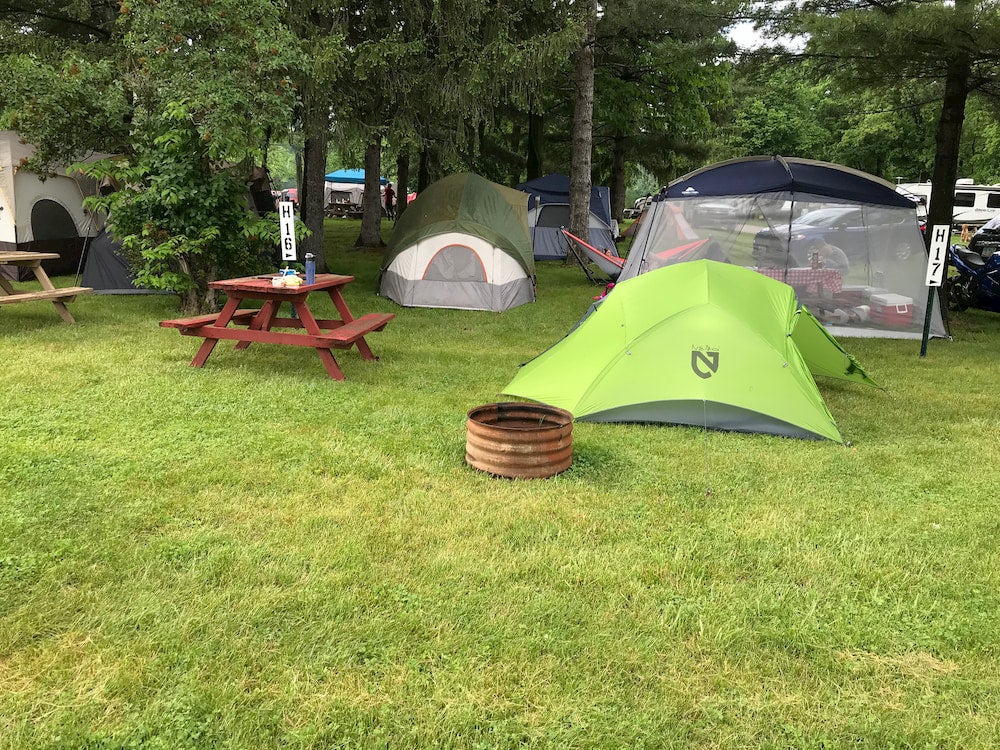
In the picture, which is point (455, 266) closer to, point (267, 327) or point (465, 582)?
point (267, 327)

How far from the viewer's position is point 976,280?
34.3 ft

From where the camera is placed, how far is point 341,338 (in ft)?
18.7

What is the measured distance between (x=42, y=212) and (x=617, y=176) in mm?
15174

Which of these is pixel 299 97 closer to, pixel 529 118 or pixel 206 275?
pixel 206 275

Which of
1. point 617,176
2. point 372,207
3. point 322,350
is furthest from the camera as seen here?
point 617,176

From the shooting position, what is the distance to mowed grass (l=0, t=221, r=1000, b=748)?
2.18 meters

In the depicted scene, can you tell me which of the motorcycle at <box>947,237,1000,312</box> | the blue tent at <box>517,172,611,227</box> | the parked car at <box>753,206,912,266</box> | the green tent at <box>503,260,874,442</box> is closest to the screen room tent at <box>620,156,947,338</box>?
the parked car at <box>753,206,912,266</box>

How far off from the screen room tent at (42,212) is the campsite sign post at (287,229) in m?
5.10

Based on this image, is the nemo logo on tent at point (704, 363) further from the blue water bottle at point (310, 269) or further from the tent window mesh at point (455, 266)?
the tent window mesh at point (455, 266)

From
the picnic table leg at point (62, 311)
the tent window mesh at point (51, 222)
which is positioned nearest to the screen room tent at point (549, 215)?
the tent window mesh at point (51, 222)

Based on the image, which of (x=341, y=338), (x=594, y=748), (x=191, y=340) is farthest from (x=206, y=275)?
(x=594, y=748)

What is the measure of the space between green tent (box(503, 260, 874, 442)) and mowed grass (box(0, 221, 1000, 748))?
0.61ft

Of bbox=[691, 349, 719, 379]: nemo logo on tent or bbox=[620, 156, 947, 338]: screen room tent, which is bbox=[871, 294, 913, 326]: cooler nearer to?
bbox=[620, 156, 947, 338]: screen room tent

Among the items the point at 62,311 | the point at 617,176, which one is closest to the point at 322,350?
the point at 62,311
